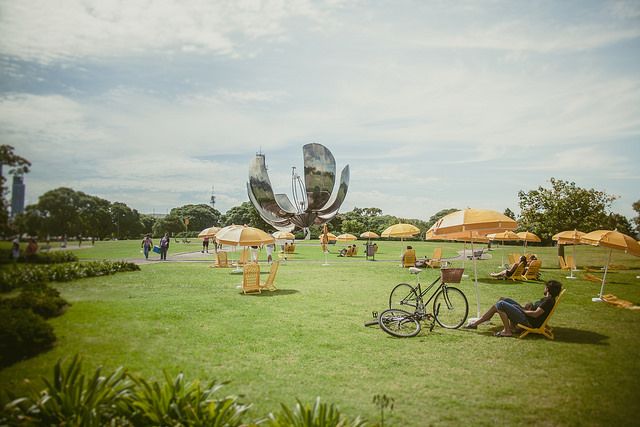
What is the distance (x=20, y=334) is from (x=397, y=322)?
563cm

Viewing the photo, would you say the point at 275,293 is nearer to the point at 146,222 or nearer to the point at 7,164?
the point at 146,222

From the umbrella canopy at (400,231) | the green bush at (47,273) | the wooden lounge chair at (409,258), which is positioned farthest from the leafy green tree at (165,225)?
the umbrella canopy at (400,231)

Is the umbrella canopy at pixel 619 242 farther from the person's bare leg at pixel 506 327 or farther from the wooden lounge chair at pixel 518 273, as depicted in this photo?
the wooden lounge chair at pixel 518 273

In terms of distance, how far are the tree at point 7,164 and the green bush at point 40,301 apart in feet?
2.35

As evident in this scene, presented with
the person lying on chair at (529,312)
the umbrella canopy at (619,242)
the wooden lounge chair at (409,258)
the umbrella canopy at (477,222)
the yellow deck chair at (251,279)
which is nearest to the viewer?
the person lying on chair at (529,312)

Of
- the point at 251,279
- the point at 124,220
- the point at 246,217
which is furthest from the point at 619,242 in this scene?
the point at 246,217

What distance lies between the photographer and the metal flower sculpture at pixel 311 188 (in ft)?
113

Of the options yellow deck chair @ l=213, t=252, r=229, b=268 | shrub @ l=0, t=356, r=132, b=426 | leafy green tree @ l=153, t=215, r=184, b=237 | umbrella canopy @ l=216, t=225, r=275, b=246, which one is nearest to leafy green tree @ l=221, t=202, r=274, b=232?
yellow deck chair @ l=213, t=252, r=229, b=268

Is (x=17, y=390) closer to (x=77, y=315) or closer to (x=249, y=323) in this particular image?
(x=77, y=315)

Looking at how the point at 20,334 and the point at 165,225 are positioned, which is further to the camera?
the point at 165,225

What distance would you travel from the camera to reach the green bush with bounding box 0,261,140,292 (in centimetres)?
394

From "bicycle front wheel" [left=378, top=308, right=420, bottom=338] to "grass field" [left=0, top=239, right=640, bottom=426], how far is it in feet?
0.53

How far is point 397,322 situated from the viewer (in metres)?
7.06

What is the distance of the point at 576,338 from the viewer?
650 cm
